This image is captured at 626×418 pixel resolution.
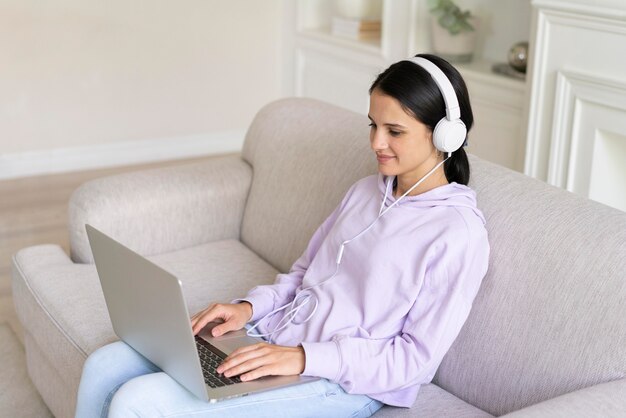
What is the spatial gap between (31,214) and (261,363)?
2651mm

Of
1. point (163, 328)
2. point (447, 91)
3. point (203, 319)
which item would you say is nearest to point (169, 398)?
point (163, 328)

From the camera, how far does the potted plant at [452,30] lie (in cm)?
368

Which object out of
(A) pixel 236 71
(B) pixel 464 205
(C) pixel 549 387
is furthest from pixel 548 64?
(A) pixel 236 71

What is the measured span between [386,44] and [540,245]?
2.52 metres

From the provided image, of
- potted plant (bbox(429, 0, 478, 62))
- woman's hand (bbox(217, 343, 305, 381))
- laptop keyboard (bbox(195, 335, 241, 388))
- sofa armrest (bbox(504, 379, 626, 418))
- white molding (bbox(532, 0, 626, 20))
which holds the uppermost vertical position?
white molding (bbox(532, 0, 626, 20))

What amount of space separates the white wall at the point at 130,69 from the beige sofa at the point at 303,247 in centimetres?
205

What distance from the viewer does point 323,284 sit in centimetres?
180

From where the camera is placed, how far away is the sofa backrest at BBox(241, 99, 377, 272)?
2.27m

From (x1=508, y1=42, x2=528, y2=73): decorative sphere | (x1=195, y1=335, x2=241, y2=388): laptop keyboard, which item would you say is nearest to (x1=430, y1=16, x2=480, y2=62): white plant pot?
(x1=508, y1=42, x2=528, y2=73): decorative sphere

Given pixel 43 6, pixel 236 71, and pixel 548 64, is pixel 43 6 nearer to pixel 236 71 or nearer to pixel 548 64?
pixel 236 71

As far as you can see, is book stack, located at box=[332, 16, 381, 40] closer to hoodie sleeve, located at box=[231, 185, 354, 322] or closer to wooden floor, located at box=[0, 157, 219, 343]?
wooden floor, located at box=[0, 157, 219, 343]

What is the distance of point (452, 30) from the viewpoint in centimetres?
369

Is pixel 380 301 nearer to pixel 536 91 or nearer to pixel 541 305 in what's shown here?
pixel 541 305

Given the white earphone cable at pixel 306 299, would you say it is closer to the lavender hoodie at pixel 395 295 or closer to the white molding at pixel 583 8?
the lavender hoodie at pixel 395 295
